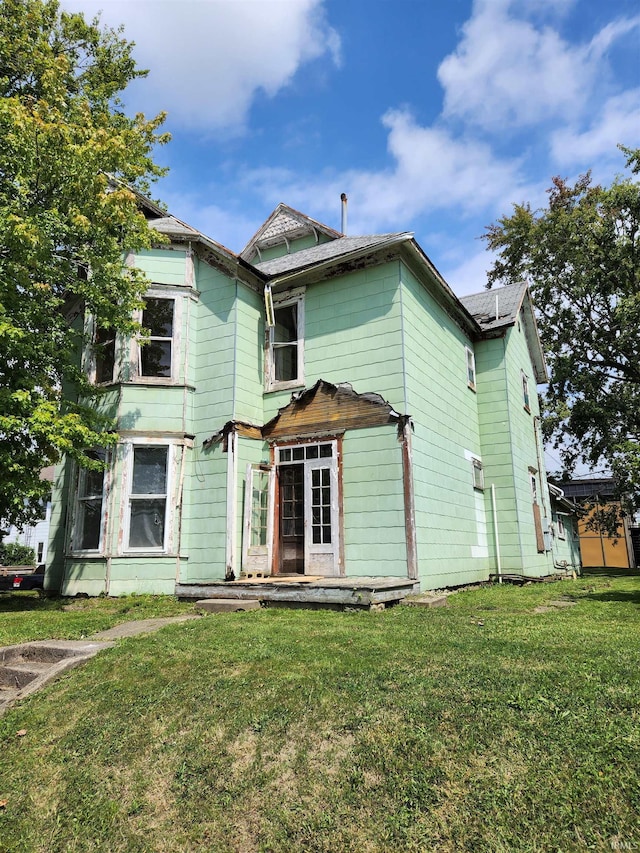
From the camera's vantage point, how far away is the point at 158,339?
11.6 m

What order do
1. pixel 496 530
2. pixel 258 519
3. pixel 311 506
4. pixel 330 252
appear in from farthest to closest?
pixel 496 530 → pixel 330 252 → pixel 258 519 → pixel 311 506

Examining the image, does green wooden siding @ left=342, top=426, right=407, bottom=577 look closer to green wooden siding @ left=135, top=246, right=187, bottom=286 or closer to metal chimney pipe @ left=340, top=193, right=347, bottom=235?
green wooden siding @ left=135, top=246, right=187, bottom=286

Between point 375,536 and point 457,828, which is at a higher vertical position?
point 375,536

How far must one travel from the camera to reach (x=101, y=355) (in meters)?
11.9

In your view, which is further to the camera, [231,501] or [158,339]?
[158,339]

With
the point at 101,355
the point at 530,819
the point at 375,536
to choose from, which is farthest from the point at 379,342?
the point at 530,819

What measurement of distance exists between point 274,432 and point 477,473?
5801mm

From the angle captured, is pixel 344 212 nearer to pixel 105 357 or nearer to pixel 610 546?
pixel 105 357

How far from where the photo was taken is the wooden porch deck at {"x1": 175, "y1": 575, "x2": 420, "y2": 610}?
813cm

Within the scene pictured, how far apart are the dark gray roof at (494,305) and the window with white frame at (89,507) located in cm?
1045

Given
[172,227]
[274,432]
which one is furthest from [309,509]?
[172,227]

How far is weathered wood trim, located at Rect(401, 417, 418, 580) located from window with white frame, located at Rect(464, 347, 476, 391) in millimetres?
5306

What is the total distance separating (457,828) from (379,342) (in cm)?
903

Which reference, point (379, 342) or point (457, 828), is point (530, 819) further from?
point (379, 342)
